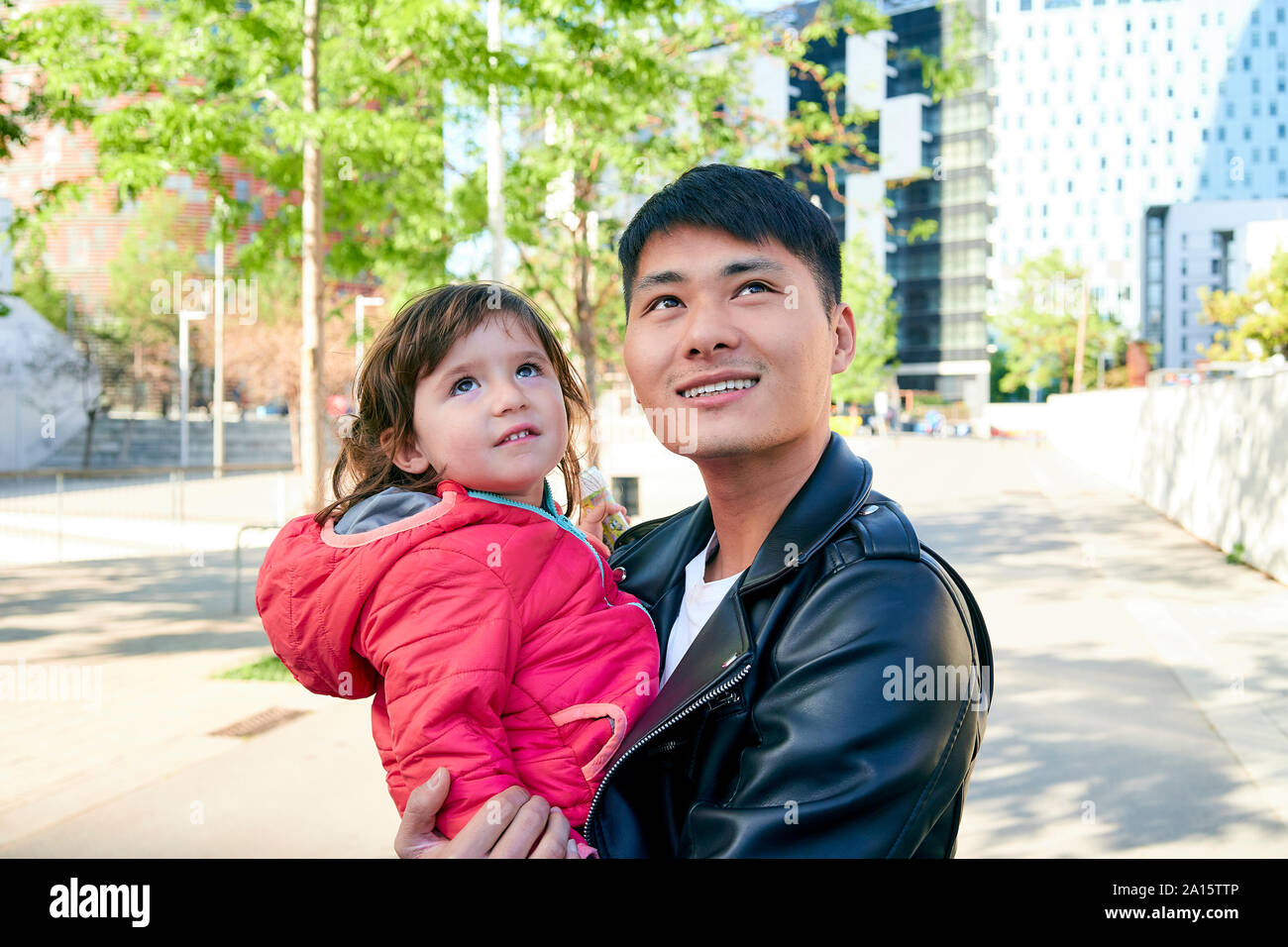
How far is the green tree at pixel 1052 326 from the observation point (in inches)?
2810

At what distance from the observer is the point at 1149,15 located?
101 m

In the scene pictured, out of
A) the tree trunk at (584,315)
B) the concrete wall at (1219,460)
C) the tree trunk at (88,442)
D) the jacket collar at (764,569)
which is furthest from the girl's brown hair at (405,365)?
the tree trunk at (88,442)

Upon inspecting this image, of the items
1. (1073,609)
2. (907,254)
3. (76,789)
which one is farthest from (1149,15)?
(76,789)

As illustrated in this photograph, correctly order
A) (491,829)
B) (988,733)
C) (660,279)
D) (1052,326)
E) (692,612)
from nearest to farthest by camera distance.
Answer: (491,829) < (660,279) < (692,612) < (988,733) < (1052,326)

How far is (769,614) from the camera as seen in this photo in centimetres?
167

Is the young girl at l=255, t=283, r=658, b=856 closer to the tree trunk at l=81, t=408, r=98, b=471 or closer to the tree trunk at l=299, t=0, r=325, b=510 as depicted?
the tree trunk at l=299, t=0, r=325, b=510

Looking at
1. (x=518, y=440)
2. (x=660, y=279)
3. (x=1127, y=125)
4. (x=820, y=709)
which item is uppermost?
(x=1127, y=125)

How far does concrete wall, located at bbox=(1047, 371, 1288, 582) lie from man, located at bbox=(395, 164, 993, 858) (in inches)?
460

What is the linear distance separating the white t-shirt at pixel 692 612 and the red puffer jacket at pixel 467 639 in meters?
0.04

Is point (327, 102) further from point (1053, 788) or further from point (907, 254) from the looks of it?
point (907, 254)

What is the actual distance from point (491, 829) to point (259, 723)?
6.17m

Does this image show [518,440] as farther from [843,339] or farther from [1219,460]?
[1219,460]

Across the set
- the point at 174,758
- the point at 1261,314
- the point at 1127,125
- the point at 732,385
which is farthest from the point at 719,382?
the point at 1127,125
